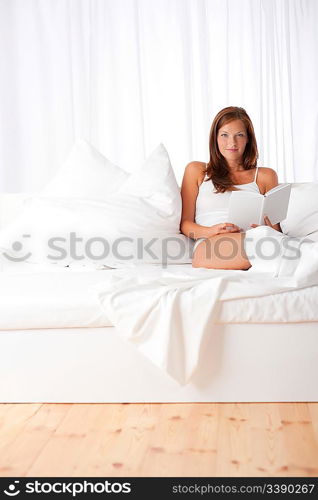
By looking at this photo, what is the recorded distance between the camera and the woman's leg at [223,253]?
2656 mm

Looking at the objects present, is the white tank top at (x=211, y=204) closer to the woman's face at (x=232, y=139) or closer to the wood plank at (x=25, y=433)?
the woman's face at (x=232, y=139)

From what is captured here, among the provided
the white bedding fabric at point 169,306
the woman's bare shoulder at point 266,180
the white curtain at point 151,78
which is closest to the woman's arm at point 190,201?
the woman's bare shoulder at point 266,180

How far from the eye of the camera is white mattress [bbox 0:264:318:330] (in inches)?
85.7

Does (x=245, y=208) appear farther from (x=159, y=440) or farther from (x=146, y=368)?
(x=159, y=440)

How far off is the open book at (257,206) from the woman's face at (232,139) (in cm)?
40

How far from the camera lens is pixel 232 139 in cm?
303

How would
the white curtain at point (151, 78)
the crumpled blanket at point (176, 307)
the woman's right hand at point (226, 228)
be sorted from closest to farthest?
1. the crumpled blanket at point (176, 307)
2. the woman's right hand at point (226, 228)
3. the white curtain at point (151, 78)

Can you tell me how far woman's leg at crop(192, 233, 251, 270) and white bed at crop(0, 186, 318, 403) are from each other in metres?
0.47

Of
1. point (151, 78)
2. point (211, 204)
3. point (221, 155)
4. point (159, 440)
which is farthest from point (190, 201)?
point (151, 78)

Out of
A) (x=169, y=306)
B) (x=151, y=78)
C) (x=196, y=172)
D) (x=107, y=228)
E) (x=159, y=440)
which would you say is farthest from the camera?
(x=151, y=78)

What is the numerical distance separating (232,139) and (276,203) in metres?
0.47

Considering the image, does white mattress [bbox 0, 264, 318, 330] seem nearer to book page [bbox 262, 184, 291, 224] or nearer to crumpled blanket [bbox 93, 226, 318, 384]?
crumpled blanket [bbox 93, 226, 318, 384]

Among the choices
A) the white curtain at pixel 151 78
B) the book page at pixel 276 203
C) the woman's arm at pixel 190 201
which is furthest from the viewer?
the white curtain at pixel 151 78

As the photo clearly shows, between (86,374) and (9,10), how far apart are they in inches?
114
